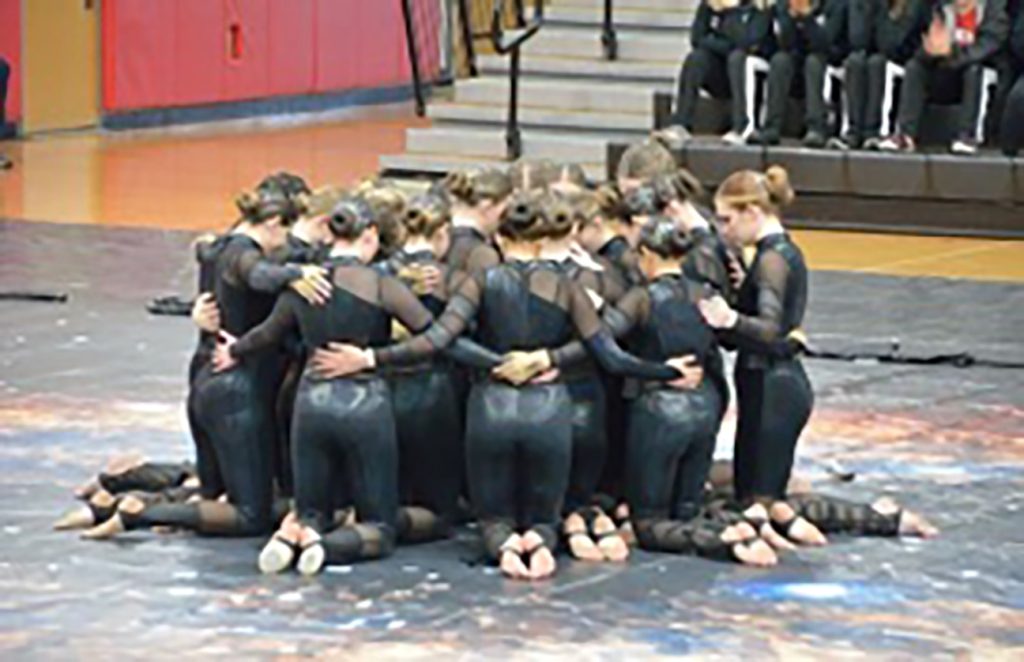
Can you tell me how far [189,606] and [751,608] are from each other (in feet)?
4.99

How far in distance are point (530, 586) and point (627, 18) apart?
1339 centimetres

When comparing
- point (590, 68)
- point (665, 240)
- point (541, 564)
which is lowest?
point (541, 564)

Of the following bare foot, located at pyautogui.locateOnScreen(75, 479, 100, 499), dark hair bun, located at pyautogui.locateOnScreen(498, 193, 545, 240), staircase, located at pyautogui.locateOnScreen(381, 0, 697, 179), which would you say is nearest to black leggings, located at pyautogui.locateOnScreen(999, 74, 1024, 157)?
staircase, located at pyautogui.locateOnScreen(381, 0, 697, 179)

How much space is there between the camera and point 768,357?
27.9 ft

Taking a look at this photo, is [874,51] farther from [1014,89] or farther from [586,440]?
[586,440]

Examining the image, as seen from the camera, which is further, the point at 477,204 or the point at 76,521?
→ the point at 477,204

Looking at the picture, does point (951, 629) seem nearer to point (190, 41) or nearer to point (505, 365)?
point (505, 365)

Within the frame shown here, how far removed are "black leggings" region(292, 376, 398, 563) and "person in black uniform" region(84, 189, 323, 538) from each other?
0.29 m

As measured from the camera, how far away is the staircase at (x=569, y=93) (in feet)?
64.6

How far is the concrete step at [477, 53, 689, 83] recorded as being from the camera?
20156 mm

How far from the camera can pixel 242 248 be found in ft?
27.2

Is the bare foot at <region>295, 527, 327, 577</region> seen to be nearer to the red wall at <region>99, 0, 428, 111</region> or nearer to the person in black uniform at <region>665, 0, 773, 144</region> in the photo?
the person in black uniform at <region>665, 0, 773, 144</region>

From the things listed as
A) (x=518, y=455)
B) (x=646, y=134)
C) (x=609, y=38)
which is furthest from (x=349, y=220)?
(x=609, y=38)

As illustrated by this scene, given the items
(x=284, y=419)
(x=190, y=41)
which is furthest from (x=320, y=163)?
(x=284, y=419)
